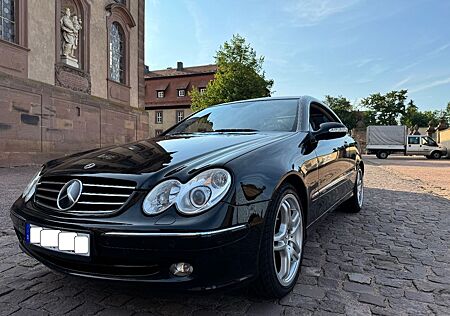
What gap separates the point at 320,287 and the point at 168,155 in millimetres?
1382

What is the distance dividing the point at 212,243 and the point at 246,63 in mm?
28964

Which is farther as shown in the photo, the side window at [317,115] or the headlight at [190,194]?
the side window at [317,115]

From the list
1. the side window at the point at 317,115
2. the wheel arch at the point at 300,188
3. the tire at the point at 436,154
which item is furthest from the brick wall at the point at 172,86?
the wheel arch at the point at 300,188

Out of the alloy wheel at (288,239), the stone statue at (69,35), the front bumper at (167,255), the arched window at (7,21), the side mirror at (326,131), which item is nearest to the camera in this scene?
the front bumper at (167,255)

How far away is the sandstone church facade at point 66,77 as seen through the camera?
37.7 ft

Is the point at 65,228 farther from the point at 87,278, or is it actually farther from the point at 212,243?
the point at 212,243

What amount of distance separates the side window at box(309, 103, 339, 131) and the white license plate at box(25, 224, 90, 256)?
7.29ft

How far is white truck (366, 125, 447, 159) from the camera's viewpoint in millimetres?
30859

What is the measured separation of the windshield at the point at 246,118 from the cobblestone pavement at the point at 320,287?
1.21 m

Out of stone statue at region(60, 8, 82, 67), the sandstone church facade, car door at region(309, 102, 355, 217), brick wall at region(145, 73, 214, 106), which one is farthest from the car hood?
brick wall at region(145, 73, 214, 106)

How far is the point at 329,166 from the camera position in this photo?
3.35 meters

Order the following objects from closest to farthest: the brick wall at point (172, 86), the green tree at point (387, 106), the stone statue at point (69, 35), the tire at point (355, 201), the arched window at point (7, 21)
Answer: the tire at point (355, 201), the arched window at point (7, 21), the stone statue at point (69, 35), the brick wall at point (172, 86), the green tree at point (387, 106)

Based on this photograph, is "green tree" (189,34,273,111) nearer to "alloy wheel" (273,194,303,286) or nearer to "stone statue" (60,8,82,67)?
"stone statue" (60,8,82,67)

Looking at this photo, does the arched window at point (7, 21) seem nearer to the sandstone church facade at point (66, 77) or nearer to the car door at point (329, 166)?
the sandstone church facade at point (66, 77)
